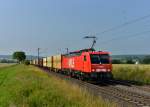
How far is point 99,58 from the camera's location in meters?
32.4

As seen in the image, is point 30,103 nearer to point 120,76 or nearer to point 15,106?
point 15,106

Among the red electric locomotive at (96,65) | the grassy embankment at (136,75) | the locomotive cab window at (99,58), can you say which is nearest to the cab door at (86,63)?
the red electric locomotive at (96,65)

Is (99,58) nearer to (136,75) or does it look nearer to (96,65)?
(96,65)

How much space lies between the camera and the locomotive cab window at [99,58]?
105 feet

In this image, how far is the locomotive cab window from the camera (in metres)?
32.1

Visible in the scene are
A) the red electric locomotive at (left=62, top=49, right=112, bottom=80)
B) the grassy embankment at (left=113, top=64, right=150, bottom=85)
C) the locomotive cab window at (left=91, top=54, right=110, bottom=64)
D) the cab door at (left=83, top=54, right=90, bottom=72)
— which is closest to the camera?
the red electric locomotive at (left=62, top=49, right=112, bottom=80)

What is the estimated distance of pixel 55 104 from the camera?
559 inches

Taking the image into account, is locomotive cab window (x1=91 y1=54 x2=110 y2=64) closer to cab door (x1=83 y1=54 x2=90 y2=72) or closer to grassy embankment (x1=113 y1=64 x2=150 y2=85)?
cab door (x1=83 y1=54 x2=90 y2=72)

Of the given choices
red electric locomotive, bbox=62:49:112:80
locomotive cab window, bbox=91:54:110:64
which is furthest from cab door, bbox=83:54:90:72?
locomotive cab window, bbox=91:54:110:64

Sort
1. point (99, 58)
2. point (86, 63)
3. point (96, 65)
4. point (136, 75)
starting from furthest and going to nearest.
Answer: point (136, 75), point (86, 63), point (99, 58), point (96, 65)

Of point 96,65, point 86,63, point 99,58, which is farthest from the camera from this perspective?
point 86,63

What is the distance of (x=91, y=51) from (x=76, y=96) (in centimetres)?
1698

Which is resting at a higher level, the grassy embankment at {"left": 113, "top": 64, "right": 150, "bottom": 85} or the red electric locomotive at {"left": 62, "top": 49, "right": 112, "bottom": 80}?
the red electric locomotive at {"left": 62, "top": 49, "right": 112, "bottom": 80}

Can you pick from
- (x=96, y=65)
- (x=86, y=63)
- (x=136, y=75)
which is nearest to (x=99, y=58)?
(x=96, y=65)
